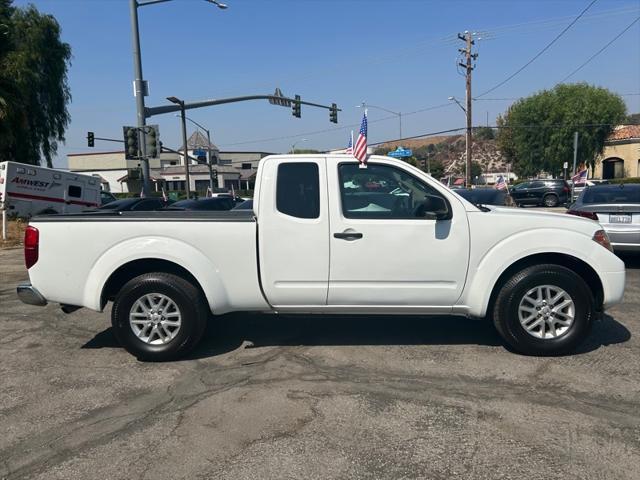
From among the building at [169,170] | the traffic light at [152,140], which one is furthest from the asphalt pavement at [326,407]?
the building at [169,170]

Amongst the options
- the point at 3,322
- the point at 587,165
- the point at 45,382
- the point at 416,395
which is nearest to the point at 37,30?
the point at 3,322

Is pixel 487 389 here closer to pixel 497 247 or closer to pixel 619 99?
pixel 497 247

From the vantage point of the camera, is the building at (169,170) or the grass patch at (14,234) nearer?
the grass patch at (14,234)

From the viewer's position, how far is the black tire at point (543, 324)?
4750mm

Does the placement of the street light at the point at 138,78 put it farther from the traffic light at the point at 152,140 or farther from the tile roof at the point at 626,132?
the tile roof at the point at 626,132

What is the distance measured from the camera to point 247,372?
4641 millimetres

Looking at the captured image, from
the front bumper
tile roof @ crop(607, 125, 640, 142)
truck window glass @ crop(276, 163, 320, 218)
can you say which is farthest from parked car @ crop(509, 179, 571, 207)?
the front bumper

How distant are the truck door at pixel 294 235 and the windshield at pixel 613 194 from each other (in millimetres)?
6638

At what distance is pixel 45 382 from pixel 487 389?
3786 millimetres

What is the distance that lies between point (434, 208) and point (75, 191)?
2056 cm

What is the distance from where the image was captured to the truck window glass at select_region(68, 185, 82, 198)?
2156 cm

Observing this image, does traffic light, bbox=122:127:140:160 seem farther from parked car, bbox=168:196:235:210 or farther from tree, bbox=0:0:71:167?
tree, bbox=0:0:71:167

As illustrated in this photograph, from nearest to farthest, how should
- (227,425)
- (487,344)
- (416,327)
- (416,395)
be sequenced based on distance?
1. (227,425)
2. (416,395)
3. (487,344)
4. (416,327)

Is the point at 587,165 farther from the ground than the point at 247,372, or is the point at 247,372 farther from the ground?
the point at 587,165
